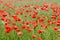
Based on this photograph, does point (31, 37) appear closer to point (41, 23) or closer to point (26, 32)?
point (26, 32)

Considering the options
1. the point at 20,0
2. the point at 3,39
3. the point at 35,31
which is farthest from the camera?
the point at 20,0

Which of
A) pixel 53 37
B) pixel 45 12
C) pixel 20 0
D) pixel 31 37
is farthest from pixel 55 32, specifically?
pixel 20 0

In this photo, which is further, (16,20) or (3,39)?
(16,20)

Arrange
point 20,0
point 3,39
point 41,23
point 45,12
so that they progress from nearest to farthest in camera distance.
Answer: point 3,39 → point 41,23 → point 45,12 → point 20,0

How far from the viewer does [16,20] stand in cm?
405

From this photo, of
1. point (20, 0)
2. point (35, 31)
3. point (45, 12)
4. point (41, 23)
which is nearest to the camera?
point (35, 31)

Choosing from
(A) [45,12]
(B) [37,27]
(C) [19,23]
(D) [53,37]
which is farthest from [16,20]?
(A) [45,12]

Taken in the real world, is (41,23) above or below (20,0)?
above

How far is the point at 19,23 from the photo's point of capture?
4160 mm

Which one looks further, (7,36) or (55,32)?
(55,32)

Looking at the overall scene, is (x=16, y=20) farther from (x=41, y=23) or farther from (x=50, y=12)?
(x=50, y=12)

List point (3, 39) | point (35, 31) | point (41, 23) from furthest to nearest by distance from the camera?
point (41, 23) → point (35, 31) → point (3, 39)

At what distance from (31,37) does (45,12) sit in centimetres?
190

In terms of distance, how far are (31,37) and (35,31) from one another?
25 centimetres
